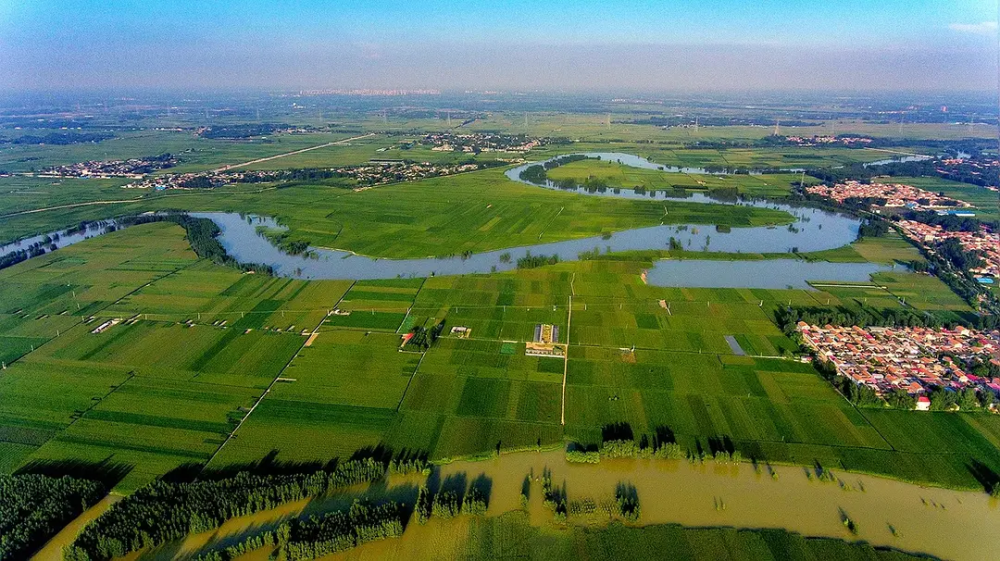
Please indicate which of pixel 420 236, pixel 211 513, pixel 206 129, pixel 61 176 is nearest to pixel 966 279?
pixel 420 236

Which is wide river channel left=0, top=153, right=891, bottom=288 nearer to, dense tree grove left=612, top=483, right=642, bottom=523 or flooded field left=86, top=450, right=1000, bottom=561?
flooded field left=86, top=450, right=1000, bottom=561

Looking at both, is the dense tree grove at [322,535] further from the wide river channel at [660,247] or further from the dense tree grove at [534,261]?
the dense tree grove at [534,261]

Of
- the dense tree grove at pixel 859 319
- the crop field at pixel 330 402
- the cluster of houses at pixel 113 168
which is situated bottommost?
the crop field at pixel 330 402

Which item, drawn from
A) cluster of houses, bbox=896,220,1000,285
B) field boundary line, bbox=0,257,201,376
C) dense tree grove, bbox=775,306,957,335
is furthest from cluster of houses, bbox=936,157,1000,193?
field boundary line, bbox=0,257,201,376

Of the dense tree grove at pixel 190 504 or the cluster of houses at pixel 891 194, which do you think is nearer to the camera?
the dense tree grove at pixel 190 504

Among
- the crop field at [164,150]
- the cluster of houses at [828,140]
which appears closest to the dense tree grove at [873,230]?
the cluster of houses at [828,140]

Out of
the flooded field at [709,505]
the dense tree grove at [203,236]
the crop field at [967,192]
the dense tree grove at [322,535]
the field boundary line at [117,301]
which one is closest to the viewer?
the dense tree grove at [322,535]

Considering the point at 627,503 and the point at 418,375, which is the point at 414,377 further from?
the point at 627,503

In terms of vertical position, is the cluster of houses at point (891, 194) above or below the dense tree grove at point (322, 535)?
above
